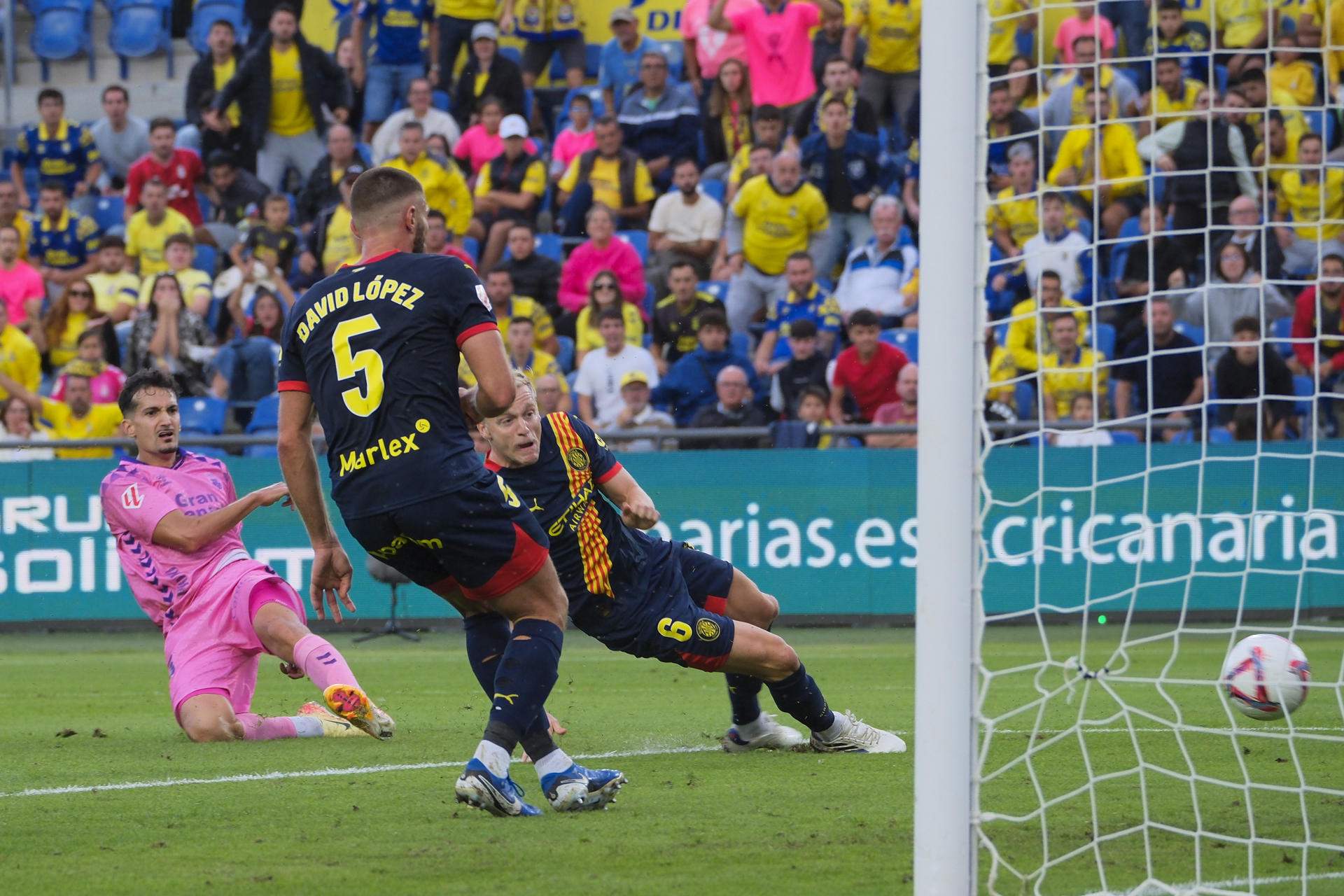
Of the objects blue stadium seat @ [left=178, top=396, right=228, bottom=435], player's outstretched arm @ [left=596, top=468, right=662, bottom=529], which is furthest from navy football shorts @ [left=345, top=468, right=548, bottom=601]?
blue stadium seat @ [left=178, top=396, right=228, bottom=435]

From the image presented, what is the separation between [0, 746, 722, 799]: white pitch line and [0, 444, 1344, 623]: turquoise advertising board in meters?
6.01

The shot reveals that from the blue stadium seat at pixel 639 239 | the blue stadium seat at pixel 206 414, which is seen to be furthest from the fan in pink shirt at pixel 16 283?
the blue stadium seat at pixel 639 239

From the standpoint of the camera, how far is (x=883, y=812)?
531cm

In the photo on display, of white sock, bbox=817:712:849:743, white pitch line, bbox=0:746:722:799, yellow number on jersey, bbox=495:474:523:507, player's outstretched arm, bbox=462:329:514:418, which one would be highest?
player's outstretched arm, bbox=462:329:514:418

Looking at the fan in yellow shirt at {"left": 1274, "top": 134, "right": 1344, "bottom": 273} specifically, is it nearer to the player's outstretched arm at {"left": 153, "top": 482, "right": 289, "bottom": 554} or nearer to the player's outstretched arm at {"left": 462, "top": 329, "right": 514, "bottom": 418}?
the player's outstretched arm at {"left": 153, "top": 482, "right": 289, "bottom": 554}

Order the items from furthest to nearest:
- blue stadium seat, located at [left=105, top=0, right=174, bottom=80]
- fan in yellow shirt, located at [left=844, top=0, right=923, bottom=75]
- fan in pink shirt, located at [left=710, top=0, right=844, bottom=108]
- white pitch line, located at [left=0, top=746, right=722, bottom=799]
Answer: blue stadium seat, located at [left=105, top=0, right=174, bottom=80] → fan in pink shirt, located at [left=710, top=0, right=844, bottom=108] → fan in yellow shirt, located at [left=844, top=0, right=923, bottom=75] → white pitch line, located at [left=0, top=746, right=722, bottom=799]

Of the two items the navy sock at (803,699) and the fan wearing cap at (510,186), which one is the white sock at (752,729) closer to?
the navy sock at (803,699)

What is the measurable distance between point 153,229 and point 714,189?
18.3 ft

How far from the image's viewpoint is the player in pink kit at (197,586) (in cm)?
750

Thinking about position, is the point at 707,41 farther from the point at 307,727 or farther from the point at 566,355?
the point at 307,727

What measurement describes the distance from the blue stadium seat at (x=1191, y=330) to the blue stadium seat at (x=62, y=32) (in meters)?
Result: 13.6

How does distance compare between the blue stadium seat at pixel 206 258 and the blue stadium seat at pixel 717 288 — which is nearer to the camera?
the blue stadium seat at pixel 717 288

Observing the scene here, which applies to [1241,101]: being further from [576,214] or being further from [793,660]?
[793,660]

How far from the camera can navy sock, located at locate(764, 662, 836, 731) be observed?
251 inches
